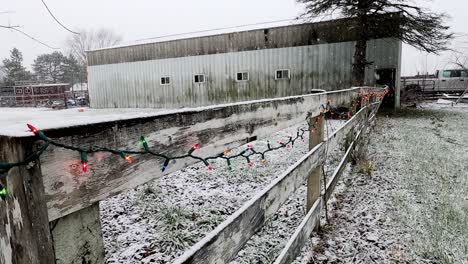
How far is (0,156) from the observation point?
639 mm

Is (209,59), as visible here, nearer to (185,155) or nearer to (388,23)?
(388,23)

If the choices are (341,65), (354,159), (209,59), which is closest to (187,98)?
(209,59)

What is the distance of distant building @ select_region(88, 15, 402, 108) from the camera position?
49.7 ft

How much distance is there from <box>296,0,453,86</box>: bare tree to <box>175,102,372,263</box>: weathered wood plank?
44.8 ft

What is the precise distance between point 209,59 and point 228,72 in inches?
60.6

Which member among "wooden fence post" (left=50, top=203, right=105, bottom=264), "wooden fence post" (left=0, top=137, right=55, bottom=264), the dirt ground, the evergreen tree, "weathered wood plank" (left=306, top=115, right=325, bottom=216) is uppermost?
the evergreen tree

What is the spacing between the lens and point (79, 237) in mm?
746

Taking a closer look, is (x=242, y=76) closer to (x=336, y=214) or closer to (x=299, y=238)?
(x=336, y=214)

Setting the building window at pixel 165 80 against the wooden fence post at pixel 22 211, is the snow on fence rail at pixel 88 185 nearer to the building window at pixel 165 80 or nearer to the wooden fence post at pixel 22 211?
the wooden fence post at pixel 22 211

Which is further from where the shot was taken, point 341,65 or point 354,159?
point 341,65

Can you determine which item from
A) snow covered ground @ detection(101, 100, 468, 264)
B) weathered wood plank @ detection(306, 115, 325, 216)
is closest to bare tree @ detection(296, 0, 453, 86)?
snow covered ground @ detection(101, 100, 468, 264)

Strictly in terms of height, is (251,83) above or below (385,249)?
above

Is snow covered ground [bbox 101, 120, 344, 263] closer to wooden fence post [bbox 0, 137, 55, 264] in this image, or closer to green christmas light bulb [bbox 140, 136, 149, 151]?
green christmas light bulb [bbox 140, 136, 149, 151]

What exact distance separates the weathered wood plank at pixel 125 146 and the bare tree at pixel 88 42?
6742 centimetres
